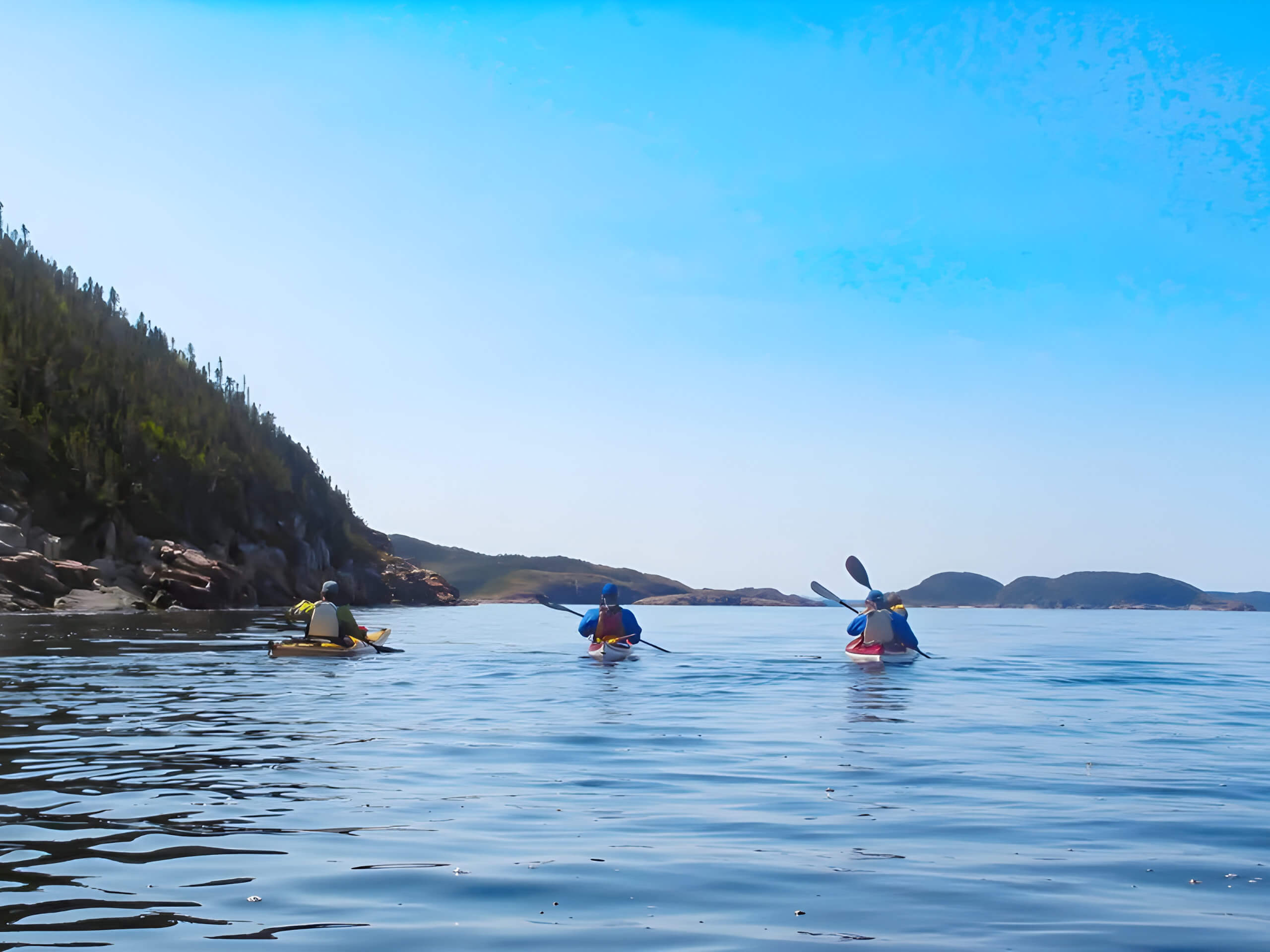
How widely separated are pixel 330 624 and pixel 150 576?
4881 centimetres

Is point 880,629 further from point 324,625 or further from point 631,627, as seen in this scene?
point 324,625

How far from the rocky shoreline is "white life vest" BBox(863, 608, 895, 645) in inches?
1732

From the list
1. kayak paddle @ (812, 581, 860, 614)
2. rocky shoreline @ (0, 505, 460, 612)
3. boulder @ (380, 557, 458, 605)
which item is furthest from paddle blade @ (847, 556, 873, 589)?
boulder @ (380, 557, 458, 605)

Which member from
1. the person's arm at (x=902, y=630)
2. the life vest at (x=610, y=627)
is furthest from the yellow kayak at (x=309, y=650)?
the person's arm at (x=902, y=630)

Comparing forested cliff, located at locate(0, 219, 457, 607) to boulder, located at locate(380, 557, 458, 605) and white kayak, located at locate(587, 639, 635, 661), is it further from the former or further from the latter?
white kayak, located at locate(587, 639, 635, 661)

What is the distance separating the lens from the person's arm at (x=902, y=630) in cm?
3278

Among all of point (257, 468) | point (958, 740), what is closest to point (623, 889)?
point (958, 740)

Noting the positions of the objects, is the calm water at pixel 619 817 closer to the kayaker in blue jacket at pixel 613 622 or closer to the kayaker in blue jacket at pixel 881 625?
the kayaker in blue jacket at pixel 881 625

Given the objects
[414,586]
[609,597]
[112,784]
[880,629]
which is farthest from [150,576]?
[414,586]

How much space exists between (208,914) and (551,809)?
4231mm

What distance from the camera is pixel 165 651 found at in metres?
32.3

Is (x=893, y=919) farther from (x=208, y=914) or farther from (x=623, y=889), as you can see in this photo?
(x=208, y=914)

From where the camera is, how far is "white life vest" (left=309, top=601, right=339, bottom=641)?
31844mm

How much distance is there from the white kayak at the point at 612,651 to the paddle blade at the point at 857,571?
953 centimetres
